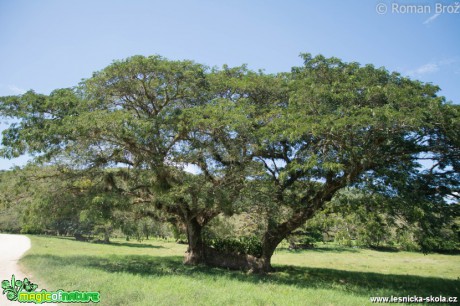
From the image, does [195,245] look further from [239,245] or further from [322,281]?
[322,281]

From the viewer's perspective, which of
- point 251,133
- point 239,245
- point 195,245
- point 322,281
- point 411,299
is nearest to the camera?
point 411,299

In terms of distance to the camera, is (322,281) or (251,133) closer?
(251,133)

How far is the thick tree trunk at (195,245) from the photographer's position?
55.8 feet

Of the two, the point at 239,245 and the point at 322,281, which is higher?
the point at 239,245

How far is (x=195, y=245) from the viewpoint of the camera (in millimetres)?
17250

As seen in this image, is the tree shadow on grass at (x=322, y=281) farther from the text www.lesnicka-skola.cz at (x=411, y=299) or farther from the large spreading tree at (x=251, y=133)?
the large spreading tree at (x=251, y=133)

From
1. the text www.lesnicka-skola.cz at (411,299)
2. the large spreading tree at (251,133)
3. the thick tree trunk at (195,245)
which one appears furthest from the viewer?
the thick tree trunk at (195,245)

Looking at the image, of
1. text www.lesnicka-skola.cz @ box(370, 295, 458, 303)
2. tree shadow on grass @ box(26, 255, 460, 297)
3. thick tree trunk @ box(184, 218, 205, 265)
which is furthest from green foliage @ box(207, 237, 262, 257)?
text www.lesnicka-skola.cz @ box(370, 295, 458, 303)

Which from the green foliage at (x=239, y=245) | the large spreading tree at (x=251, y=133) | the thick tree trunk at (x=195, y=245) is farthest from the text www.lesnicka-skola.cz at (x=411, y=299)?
the green foliage at (x=239, y=245)

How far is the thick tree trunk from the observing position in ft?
55.8

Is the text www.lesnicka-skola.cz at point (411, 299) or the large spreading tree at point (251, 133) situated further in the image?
the large spreading tree at point (251, 133)

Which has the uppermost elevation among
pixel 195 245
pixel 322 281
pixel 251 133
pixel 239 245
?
pixel 251 133

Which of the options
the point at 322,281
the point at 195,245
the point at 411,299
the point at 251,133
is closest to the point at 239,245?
the point at 195,245

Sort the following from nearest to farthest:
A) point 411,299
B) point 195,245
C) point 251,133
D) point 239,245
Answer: point 411,299, point 251,133, point 195,245, point 239,245
